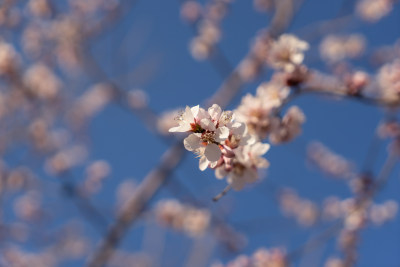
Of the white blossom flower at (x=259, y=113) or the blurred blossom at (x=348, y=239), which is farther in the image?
the blurred blossom at (x=348, y=239)

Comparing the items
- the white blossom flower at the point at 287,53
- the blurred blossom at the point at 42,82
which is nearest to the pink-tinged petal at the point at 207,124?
the white blossom flower at the point at 287,53

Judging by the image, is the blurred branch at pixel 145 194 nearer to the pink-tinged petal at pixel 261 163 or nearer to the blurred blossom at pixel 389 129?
the blurred blossom at pixel 389 129

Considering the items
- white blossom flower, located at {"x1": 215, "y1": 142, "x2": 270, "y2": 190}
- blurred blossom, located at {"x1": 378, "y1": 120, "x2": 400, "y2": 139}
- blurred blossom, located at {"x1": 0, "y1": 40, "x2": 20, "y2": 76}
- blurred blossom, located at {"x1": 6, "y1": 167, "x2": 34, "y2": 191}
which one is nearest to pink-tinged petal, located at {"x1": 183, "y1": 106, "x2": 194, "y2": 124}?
white blossom flower, located at {"x1": 215, "y1": 142, "x2": 270, "y2": 190}

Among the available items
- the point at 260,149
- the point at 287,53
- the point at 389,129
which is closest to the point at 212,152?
the point at 260,149

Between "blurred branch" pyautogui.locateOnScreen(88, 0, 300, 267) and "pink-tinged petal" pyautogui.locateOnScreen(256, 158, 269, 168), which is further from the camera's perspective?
"blurred branch" pyautogui.locateOnScreen(88, 0, 300, 267)

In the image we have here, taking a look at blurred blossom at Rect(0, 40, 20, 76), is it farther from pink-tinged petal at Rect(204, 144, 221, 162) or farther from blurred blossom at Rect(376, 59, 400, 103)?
blurred blossom at Rect(376, 59, 400, 103)

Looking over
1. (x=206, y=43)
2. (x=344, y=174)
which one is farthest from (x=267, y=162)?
(x=344, y=174)

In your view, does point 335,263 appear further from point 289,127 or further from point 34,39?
point 34,39

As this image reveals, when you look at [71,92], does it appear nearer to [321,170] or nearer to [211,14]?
[211,14]
